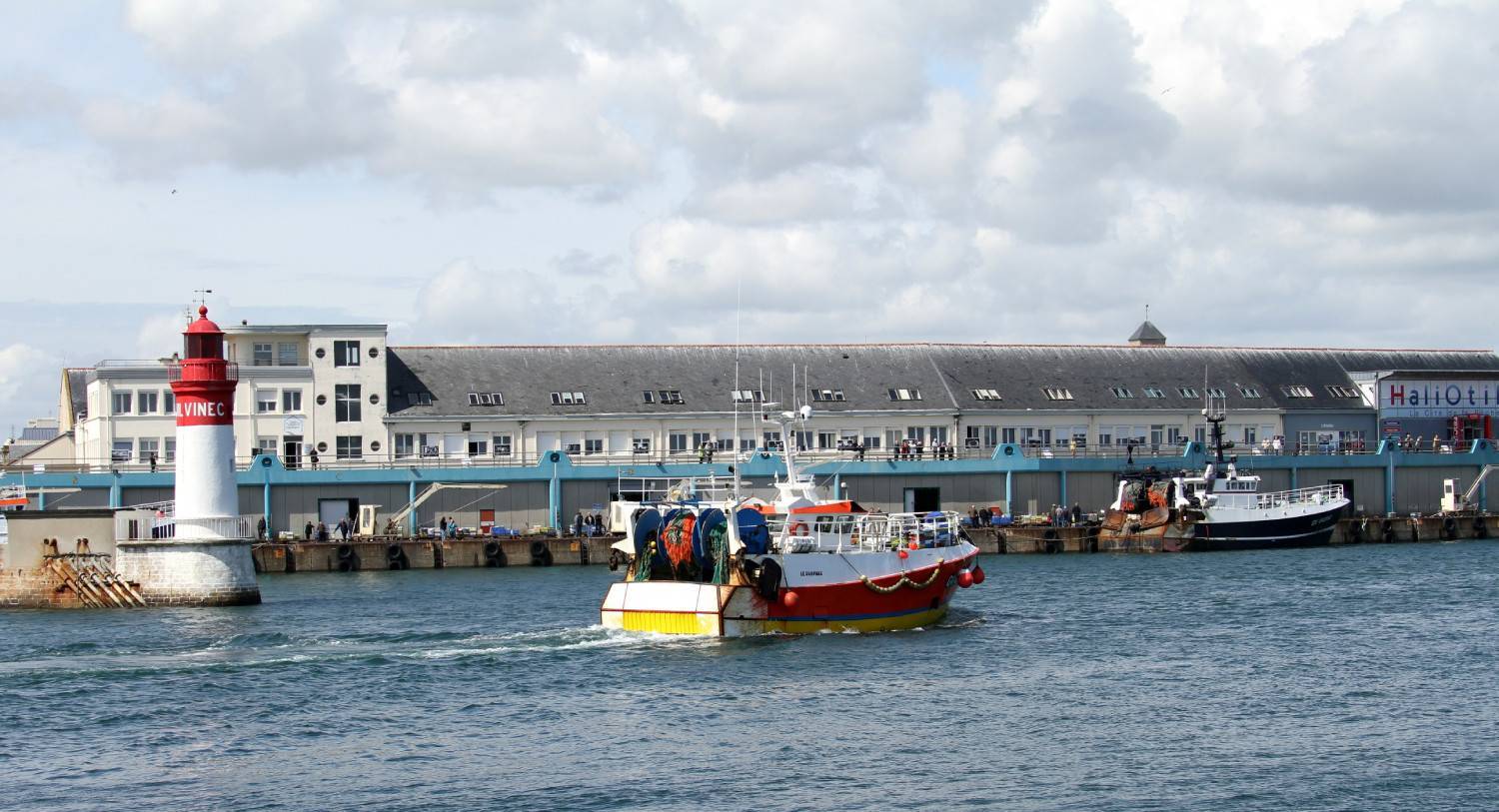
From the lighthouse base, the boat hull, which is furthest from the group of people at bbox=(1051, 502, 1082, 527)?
the lighthouse base

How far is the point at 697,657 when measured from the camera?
136 ft

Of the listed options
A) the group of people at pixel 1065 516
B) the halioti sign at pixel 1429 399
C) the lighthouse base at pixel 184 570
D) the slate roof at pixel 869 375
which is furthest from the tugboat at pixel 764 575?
the halioti sign at pixel 1429 399

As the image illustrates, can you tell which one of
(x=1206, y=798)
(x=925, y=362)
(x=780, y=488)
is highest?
(x=925, y=362)

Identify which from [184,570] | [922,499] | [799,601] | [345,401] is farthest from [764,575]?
[345,401]

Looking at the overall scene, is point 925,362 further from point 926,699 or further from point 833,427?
point 926,699

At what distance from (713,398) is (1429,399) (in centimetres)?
4284

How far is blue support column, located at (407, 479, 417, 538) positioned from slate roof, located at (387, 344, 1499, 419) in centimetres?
701

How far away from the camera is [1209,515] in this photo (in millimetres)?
81812

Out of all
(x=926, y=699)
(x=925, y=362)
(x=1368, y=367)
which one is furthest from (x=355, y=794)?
(x=1368, y=367)

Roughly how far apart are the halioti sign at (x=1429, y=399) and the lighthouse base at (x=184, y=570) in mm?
72389

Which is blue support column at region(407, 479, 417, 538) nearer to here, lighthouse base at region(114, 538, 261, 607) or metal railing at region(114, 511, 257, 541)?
metal railing at region(114, 511, 257, 541)

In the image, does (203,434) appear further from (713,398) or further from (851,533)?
(713,398)

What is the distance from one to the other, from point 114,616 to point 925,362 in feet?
179

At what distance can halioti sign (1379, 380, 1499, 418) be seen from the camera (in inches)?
4094
